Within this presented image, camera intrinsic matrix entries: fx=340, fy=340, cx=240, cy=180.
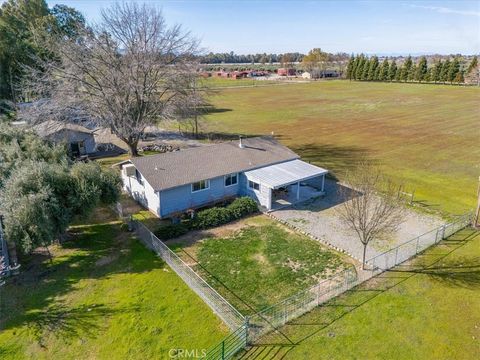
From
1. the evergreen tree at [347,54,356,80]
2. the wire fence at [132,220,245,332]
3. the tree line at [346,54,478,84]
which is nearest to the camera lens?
the wire fence at [132,220,245,332]

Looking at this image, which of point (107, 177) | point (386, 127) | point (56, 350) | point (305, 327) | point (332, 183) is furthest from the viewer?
point (386, 127)

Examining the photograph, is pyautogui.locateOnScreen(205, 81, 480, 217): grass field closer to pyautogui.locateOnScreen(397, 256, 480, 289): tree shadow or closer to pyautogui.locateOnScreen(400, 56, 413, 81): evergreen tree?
pyautogui.locateOnScreen(397, 256, 480, 289): tree shadow

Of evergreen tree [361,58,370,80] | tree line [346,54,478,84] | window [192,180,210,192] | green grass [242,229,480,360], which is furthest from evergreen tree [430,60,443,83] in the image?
window [192,180,210,192]

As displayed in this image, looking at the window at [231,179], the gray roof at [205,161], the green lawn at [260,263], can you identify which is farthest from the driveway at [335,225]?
the gray roof at [205,161]

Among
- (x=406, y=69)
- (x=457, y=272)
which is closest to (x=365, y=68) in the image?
(x=406, y=69)

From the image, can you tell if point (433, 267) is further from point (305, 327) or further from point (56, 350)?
point (56, 350)

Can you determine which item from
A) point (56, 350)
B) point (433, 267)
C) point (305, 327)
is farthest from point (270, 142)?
point (56, 350)

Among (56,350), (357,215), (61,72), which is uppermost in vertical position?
(61,72)
